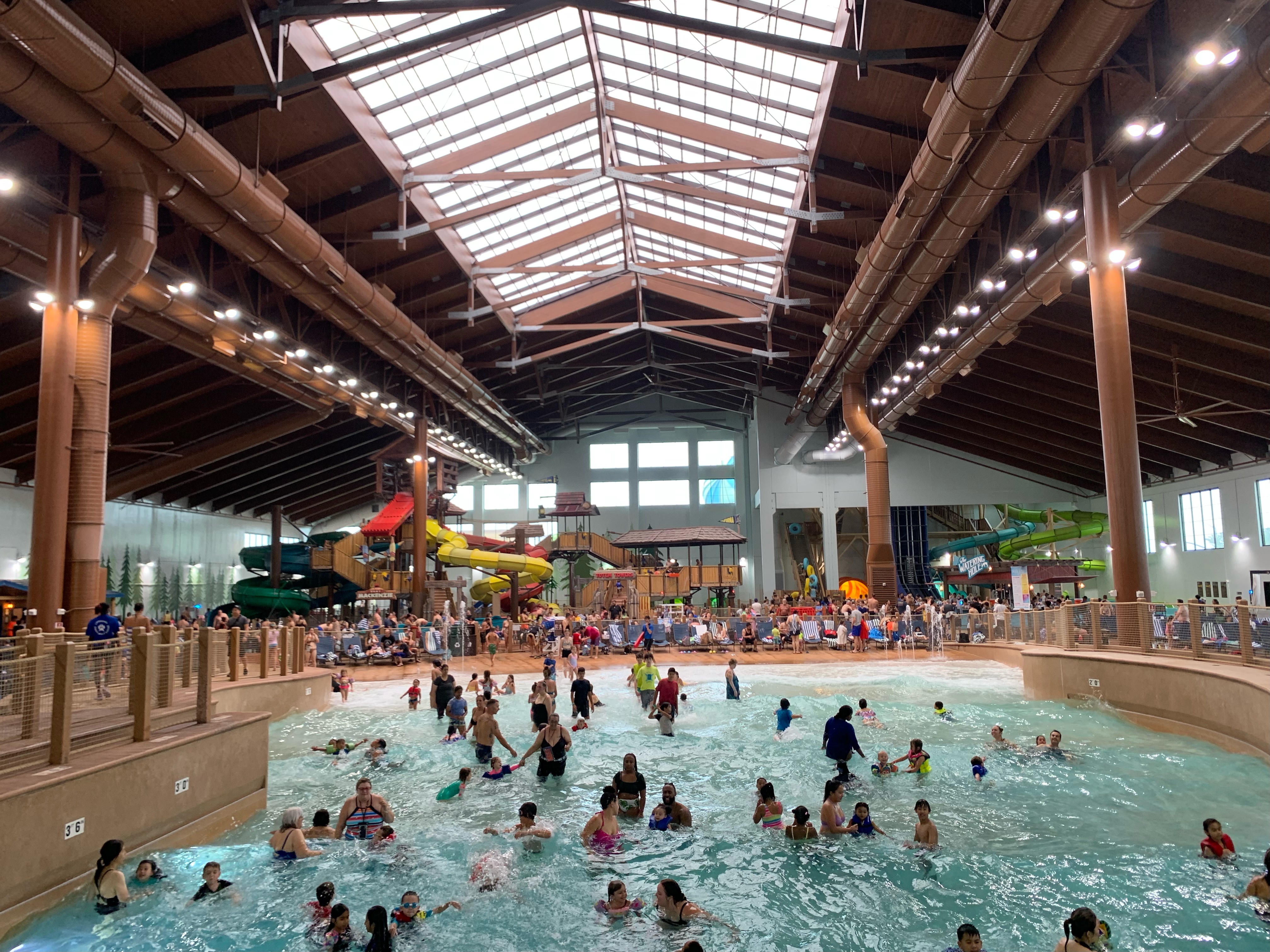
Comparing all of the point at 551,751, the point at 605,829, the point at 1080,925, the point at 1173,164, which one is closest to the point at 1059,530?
the point at 1173,164

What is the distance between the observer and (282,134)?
15.8 metres

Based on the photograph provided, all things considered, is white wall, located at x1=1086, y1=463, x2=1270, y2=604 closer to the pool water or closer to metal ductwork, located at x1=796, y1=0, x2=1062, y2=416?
metal ductwork, located at x1=796, y1=0, x2=1062, y2=416

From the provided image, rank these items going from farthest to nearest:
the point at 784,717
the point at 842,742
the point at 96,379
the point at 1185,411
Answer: the point at 1185,411, the point at 784,717, the point at 96,379, the point at 842,742

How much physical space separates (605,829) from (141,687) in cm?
513

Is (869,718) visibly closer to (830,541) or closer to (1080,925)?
(1080,925)

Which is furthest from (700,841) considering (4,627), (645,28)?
(4,627)

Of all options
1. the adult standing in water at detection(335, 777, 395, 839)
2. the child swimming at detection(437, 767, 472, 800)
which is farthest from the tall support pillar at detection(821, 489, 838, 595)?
the adult standing in water at detection(335, 777, 395, 839)

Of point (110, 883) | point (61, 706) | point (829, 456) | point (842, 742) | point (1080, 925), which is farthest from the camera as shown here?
point (829, 456)

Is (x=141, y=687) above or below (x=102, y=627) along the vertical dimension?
below

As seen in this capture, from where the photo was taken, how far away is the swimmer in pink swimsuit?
29.9 feet

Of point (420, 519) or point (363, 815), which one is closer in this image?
point (363, 815)

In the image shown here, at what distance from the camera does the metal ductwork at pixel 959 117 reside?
9.19m

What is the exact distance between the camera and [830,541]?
4172 centimetres

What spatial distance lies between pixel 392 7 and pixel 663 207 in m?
14.0
